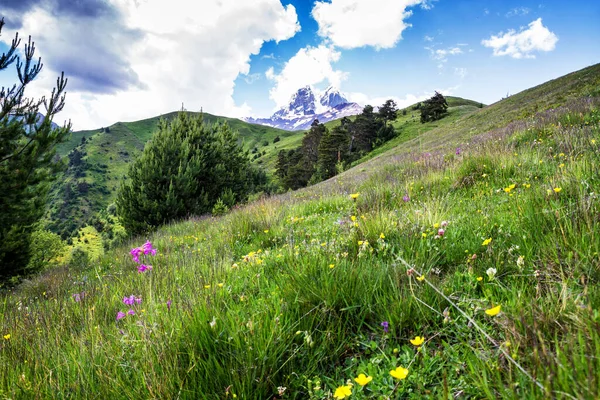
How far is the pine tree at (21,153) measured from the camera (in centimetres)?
820

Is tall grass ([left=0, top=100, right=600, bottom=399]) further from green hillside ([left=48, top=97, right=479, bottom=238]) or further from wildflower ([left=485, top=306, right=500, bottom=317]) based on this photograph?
green hillside ([left=48, top=97, right=479, bottom=238])

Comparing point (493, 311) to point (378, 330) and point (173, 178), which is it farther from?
point (173, 178)

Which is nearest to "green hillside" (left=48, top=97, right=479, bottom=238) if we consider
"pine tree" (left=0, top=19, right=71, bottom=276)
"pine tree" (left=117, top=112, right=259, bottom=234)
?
"pine tree" (left=117, top=112, right=259, bottom=234)

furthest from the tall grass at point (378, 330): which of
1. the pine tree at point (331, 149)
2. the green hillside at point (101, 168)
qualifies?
the green hillside at point (101, 168)

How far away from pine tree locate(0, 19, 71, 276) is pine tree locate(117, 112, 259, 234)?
265 inches

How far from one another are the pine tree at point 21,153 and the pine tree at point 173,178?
6.72 metres

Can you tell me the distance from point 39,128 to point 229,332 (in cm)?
1126

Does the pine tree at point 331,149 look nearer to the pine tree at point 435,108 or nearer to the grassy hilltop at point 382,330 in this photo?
the pine tree at point 435,108

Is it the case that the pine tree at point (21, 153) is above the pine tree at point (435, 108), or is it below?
below

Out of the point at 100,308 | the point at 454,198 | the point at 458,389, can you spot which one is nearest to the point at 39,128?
the point at 100,308

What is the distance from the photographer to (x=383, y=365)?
5.14ft

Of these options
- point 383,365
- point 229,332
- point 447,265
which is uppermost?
point 229,332

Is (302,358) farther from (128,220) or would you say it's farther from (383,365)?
(128,220)

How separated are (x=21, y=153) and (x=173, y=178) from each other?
9275 mm
